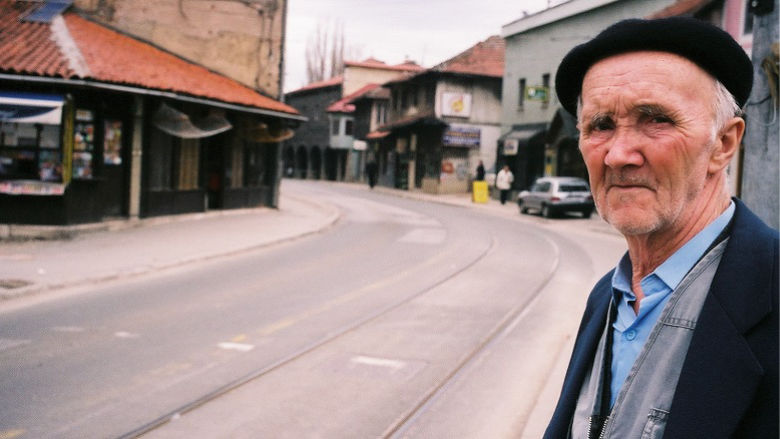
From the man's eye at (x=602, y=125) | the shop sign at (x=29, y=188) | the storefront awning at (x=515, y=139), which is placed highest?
the storefront awning at (x=515, y=139)

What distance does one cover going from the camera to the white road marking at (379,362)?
22.3 ft

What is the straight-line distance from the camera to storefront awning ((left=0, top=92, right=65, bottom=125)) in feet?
50.0

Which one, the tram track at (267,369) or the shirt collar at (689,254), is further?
the tram track at (267,369)

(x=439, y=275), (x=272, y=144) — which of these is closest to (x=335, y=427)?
(x=439, y=275)

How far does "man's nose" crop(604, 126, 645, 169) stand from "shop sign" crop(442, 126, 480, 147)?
41694mm

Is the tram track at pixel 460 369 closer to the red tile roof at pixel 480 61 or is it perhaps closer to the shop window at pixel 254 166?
the shop window at pixel 254 166

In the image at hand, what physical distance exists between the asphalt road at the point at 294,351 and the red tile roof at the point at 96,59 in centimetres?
621

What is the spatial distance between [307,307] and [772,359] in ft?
27.3

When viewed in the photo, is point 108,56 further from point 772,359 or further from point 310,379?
point 772,359

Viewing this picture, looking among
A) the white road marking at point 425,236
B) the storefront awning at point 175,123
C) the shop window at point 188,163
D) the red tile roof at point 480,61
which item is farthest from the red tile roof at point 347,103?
the storefront awning at point 175,123

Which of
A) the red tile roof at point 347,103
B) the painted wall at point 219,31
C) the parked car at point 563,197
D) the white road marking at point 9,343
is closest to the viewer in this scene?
the white road marking at point 9,343

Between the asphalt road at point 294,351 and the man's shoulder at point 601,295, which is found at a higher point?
the man's shoulder at point 601,295

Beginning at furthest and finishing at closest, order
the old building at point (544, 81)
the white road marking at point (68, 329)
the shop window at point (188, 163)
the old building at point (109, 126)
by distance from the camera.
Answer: the old building at point (544, 81) < the shop window at point (188, 163) < the old building at point (109, 126) < the white road marking at point (68, 329)

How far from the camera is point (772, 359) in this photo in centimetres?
137
